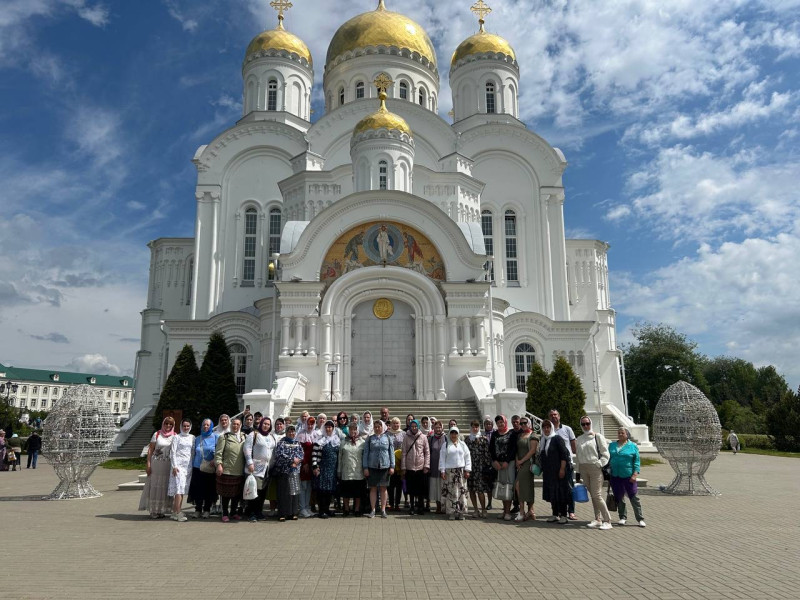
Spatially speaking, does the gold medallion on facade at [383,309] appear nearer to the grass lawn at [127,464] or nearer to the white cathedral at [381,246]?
the white cathedral at [381,246]

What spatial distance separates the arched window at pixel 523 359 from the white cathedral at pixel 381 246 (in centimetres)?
8

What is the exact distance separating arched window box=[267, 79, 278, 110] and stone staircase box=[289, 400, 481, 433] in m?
19.3

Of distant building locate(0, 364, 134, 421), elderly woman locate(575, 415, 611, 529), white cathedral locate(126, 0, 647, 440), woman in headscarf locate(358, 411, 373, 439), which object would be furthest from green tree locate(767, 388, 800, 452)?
distant building locate(0, 364, 134, 421)

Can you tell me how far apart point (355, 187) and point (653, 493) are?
53.2 feet

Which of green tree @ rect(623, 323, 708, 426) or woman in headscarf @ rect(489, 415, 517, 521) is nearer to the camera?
woman in headscarf @ rect(489, 415, 517, 521)

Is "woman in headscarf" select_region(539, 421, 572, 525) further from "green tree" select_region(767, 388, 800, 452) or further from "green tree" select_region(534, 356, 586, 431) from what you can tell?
"green tree" select_region(767, 388, 800, 452)

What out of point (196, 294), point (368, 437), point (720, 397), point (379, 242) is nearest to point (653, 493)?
point (368, 437)

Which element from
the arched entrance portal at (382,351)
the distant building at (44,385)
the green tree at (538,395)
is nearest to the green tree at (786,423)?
the green tree at (538,395)

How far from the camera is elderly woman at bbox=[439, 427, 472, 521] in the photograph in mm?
9586

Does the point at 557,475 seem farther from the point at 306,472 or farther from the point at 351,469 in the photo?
the point at 306,472

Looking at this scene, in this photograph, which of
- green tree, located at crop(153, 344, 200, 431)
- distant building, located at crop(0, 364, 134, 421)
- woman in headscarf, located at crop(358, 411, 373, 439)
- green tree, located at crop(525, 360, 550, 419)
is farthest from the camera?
distant building, located at crop(0, 364, 134, 421)

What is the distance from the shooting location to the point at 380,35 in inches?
1264

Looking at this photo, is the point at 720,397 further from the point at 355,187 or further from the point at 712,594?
the point at 712,594

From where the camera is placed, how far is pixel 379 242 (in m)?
21.6
